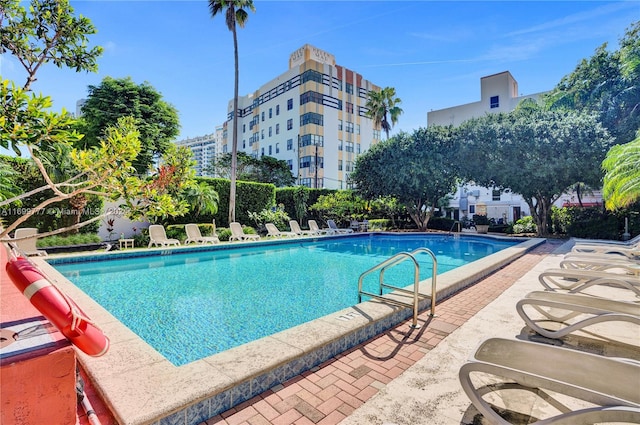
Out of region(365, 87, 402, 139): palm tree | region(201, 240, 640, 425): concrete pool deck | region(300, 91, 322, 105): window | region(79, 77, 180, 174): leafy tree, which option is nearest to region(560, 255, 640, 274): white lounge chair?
region(201, 240, 640, 425): concrete pool deck

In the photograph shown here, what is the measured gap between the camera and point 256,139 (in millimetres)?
53281

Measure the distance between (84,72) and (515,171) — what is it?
21245 millimetres

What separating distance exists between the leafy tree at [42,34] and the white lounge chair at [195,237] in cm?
1213

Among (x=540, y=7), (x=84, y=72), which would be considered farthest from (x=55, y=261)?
(x=540, y=7)

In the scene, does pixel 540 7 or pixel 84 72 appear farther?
pixel 540 7

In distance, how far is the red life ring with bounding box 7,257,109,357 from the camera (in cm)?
183

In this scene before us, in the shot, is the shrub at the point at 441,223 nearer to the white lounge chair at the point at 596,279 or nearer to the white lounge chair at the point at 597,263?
the white lounge chair at the point at 597,263

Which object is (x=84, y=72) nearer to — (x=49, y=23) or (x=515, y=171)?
(x=49, y=23)

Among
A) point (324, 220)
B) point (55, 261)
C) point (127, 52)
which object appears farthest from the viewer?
point (324, 220)

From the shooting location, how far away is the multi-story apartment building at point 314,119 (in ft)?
Answer: 146

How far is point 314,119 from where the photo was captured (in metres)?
44.4

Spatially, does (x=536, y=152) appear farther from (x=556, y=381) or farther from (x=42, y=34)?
(x=42, y=34)

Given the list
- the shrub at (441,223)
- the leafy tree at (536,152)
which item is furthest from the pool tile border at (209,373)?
the shrub at (441,223)

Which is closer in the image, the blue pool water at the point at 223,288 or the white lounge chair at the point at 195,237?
the blue pool water at the point at 223,288
